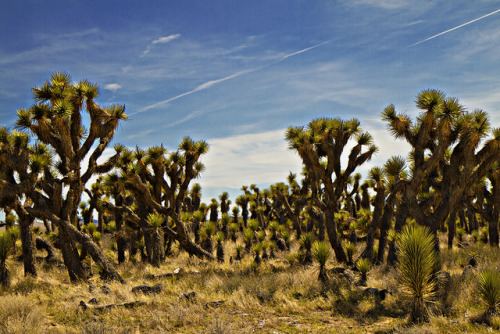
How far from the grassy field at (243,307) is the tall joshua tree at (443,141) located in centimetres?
298

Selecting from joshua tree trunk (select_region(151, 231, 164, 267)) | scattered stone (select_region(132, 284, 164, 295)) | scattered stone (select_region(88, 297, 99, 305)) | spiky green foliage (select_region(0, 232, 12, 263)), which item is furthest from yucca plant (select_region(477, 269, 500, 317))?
spiky green foliage (select_region(0, 232, 12, 263))

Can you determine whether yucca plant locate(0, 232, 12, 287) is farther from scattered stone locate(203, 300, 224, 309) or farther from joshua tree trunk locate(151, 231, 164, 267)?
scattered stone locate(203, 300, 224, 309)

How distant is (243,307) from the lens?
8836 millimetres

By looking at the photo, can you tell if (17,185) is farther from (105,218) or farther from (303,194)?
A: (105,218)

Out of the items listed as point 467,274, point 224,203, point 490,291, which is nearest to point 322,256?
point 467,274

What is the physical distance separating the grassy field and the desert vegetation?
0.15ft

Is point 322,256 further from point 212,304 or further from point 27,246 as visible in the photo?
point 27,246

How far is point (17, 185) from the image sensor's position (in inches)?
468

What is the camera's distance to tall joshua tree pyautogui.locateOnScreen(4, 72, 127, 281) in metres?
11.5

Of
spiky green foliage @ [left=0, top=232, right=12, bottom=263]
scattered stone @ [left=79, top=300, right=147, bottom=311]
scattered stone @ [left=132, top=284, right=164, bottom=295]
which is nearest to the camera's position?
scattered stone @ [left=79, top=300, right=147, bottom=311]

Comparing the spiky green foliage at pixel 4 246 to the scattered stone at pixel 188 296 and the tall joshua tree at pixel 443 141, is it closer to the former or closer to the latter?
the scattered stone at pixel 188 296

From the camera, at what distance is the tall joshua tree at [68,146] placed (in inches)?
453

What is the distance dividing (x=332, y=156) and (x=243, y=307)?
26.8 ft

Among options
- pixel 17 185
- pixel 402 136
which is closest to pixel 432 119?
pixel 402 136
